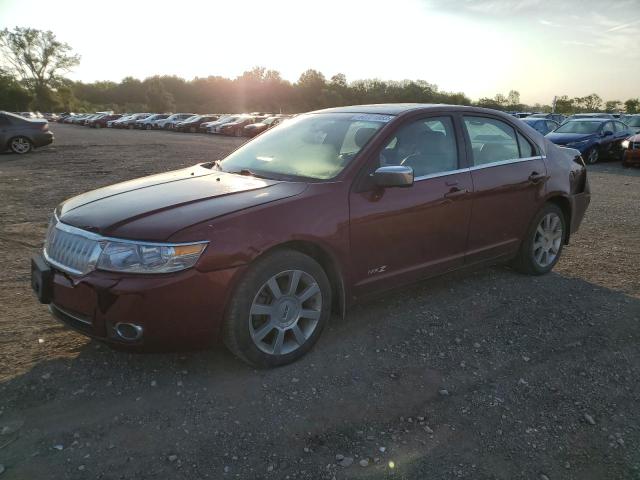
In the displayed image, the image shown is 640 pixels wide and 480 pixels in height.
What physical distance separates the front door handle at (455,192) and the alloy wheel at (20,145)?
17423 mm

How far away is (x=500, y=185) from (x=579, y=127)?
14.8 m

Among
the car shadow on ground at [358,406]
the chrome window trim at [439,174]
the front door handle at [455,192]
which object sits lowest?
the car shadow on ground at [358,406]

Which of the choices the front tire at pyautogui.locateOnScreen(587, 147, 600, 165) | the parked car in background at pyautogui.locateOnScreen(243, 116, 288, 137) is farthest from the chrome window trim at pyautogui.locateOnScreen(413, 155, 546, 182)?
the parked car in background at pyautogui.locateOnScreen(243, 116, 288, 137)

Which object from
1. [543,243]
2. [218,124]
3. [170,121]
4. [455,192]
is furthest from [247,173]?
[170,121]

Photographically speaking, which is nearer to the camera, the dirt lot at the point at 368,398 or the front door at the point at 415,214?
the dirt lot at the point at 368,398

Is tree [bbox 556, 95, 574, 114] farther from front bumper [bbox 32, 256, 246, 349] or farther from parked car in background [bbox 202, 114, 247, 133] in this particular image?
front bumper [bbox 32, 256, 246, 349]

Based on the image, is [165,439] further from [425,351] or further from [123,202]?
[425,351]

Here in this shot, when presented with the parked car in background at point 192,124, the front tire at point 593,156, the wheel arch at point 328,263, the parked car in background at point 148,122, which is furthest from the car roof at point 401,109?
the parked car in background at point 148,122

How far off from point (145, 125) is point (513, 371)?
47.3m

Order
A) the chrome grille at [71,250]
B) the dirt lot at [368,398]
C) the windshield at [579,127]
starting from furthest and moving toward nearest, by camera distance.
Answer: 1. the windshield at [579,127]
2. the chrome grille at [71,250]
3. the dirt lot at [368,398]

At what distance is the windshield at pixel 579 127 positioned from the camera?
1662 centimetres

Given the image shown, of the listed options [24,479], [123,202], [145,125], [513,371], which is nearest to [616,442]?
[513,371]

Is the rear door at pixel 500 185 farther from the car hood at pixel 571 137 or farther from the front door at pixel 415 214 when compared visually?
the car hood at pixel 571 137

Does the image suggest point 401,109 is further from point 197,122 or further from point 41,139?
point 197,122
